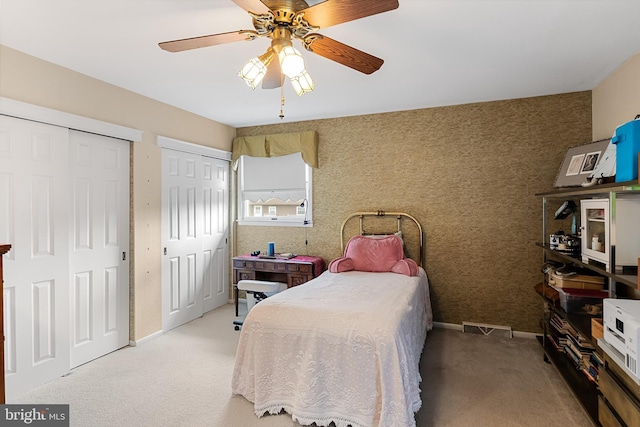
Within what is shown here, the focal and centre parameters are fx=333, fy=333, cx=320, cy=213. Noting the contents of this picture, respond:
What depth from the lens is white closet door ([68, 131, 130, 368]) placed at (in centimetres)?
300

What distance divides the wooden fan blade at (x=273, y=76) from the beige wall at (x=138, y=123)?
151cm

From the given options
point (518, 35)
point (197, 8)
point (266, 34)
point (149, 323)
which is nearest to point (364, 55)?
point (266, 34)

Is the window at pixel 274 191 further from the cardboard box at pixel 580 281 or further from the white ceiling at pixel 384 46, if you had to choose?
the cardboard box at pixel 580 281

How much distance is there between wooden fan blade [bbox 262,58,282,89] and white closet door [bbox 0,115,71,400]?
196 cm

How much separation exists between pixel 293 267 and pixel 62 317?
2318mm

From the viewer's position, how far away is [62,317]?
2.86 meters

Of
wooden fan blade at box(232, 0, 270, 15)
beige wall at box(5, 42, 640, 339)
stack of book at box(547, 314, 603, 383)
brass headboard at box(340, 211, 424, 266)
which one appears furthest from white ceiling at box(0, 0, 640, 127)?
stack of book at box(547, 314, 603, 383)

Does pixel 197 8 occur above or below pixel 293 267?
above

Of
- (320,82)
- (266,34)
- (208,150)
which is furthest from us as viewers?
(208,150)

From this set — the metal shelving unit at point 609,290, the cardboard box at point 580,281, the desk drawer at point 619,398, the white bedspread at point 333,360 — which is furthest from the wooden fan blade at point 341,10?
the cardboard box at point 580,281

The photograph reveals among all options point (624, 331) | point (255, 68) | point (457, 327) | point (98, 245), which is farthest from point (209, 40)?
point (457, 327)

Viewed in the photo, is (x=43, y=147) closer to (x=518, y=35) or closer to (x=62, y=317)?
(x=62, y=317)

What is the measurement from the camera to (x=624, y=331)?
5.54 ft

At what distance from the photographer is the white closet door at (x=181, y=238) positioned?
154 inches
